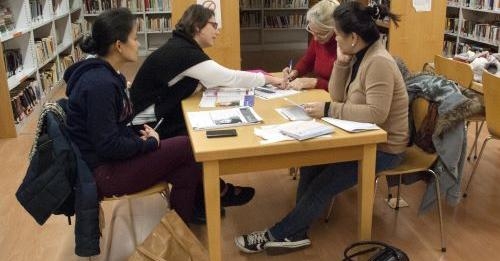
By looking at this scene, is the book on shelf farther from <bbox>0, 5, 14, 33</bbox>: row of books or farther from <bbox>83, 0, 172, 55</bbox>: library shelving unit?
<bbox>83, 0, 172, 55</bbox>: library shelving unit

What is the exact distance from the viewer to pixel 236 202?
2.56 metres

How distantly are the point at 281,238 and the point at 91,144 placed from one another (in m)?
0.97

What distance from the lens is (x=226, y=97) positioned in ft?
7.97

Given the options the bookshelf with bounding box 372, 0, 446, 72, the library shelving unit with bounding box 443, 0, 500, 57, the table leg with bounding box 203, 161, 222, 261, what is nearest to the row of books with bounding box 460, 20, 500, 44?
the library shelving unit with bounding box 443, 0, 500, 57

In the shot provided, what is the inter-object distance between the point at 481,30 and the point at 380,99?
4361mm

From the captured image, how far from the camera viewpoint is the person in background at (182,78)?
94.6 inches

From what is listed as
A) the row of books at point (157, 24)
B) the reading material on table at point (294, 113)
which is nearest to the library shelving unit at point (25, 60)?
the row of books at point (157, 24)

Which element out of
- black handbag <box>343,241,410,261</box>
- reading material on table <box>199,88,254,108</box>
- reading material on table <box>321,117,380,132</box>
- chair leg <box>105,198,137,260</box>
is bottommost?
chair leg <box>105,198,137,260</box>

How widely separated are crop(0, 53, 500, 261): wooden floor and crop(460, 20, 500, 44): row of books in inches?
112

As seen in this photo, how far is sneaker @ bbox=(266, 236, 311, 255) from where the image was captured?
2.27m

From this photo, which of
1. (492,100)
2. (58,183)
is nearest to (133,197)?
(58,183)

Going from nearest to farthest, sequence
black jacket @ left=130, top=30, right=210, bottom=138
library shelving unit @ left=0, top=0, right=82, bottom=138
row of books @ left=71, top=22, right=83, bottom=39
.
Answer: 1. black jacket @ left=130, top=30, right=210, bottom=138
2. library shelving unit @ left=0, top=0, right=82, bottom=138
3. row of books @ left=71, top=22, right=83, bottom=39

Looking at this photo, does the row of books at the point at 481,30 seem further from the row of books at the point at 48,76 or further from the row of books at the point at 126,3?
the row of books at the point at 48,76

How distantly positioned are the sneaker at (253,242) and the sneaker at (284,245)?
0.04 meters
